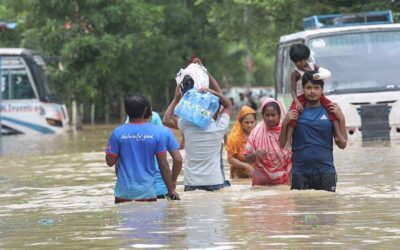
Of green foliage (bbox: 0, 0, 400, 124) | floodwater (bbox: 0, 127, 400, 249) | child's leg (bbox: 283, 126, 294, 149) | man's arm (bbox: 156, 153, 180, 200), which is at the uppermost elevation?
green foliage (bbox: 0, 0, 400, 124)

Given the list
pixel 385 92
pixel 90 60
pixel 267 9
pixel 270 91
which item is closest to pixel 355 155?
pixel 385 92

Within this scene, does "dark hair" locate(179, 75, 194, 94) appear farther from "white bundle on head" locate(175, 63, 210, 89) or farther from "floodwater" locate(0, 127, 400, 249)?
"floodwater" locate(0, 127, 400, 249)

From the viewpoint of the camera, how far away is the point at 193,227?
1034 cm

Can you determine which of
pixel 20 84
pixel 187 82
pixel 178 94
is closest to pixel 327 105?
pixel 187 82

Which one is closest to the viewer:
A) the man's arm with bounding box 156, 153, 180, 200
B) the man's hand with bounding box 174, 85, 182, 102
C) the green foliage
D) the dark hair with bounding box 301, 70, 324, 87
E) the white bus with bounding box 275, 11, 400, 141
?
the man's arm with bounding box 156, 153, 180, 200

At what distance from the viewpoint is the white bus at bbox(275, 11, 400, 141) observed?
24.7m

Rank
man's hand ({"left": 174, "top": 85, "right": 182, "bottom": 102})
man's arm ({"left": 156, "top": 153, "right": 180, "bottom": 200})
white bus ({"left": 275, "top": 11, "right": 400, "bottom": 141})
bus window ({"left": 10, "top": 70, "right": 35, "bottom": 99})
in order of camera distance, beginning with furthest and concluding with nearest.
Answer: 1. bus window ({"left": 10, "top": 70, "right": 35, "bottom": 99})
2. white bus ({"left": 275, "top": 11, "right": 400, "bottom": 141})
3. man's hand ({"left": 174, "top": 85, "right": 182, "bottom": 102})
4. man's arm ({"left": 156, "top": 153, "right": 180, "bottom": 200})

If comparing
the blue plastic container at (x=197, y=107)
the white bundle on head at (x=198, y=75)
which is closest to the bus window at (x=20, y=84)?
the white bundle on head at (x=198, y=75)

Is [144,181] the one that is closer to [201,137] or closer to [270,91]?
[201,137]

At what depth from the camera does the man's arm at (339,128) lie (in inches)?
462

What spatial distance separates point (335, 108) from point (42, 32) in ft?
121

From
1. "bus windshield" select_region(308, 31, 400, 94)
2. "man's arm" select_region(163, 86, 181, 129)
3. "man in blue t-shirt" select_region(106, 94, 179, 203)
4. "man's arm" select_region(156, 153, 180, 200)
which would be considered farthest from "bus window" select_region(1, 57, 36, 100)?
"man in blue t-shirt" select_region(106, 94, 179, 203)

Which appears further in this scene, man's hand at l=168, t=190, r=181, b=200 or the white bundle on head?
the white bundle on head

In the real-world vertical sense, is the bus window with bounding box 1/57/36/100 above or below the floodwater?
above
